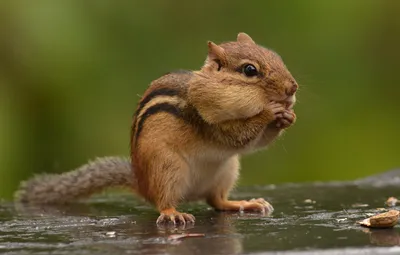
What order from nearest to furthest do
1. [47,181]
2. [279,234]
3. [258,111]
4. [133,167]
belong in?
[279,234] < [258,111] < [133,167] < [47,181]

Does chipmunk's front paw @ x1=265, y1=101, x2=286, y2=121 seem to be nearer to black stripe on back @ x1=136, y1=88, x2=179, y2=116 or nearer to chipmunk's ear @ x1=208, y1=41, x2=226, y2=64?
chipmunk's ear @ x1=208, y1=41, x2=226, y2=64

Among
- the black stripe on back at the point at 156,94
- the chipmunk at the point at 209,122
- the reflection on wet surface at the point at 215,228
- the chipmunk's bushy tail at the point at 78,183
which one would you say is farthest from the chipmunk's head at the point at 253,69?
the chipmunk's bushy tail at the point at 78,183

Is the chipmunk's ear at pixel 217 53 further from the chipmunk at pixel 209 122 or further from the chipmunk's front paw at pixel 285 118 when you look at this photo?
the chipmunk's front paw at pixel 285 118

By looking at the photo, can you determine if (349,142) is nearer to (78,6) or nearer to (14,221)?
(78,6)

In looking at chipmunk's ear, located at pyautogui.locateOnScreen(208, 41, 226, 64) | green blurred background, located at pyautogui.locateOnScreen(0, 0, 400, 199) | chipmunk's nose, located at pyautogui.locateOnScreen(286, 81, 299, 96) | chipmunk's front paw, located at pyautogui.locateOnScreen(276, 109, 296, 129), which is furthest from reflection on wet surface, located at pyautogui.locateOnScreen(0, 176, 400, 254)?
green blurred background, located at pyautogui.locateOnScreen(0, 0, 400, 199)

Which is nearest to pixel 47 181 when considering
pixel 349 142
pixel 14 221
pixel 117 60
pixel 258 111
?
pixel 14 221

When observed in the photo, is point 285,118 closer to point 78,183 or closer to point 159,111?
point 159,111

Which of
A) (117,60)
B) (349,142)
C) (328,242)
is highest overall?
(117,60)
